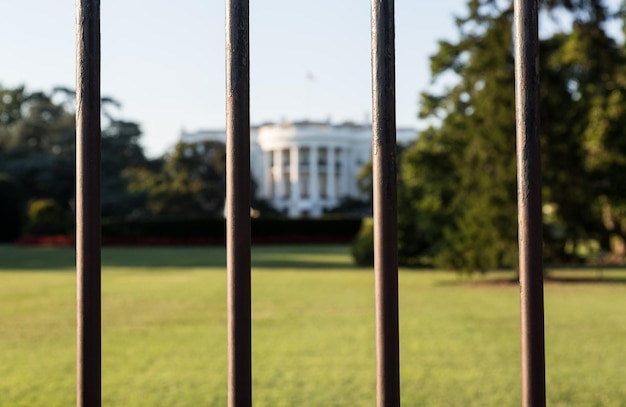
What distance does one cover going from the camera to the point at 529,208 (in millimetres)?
1182

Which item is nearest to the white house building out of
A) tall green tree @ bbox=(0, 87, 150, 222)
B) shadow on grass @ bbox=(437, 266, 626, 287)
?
tall green tree @ bbox=(0, 87, 150, 222)

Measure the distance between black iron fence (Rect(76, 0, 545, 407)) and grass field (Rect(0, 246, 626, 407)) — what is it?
3.66 m

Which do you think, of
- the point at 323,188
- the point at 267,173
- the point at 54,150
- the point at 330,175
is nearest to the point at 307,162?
the point at 330,175

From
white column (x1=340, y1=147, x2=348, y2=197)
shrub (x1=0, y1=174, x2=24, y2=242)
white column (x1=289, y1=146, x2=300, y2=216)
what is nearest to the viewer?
shrub (x1=0, y1=174, x2=24, y2=242)

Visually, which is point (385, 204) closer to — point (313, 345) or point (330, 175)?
point (313, 345)

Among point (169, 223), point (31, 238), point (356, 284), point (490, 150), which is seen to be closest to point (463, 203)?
point (490, 150)

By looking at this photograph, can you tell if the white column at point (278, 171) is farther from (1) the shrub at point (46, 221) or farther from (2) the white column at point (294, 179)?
(1) the shrub at point (46, 221)

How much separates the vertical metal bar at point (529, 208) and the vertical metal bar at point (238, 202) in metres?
0.37

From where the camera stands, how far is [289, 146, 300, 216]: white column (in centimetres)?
7906

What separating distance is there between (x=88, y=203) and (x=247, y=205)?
0.21 meters

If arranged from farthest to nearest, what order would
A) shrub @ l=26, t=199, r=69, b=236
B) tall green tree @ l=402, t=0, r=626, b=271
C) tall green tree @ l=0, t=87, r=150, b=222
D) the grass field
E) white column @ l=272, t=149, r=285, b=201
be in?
white column @ l=272, t=149, r=285, b=201 → tall green tree @ l=0, t=87, r=150, b=222 → shrub @ l=26, t=199, r=69, b=236 → tall green tree @ l=402, t=0, r=626, b=271 → the grass field

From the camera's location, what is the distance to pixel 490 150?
1512 centimetres

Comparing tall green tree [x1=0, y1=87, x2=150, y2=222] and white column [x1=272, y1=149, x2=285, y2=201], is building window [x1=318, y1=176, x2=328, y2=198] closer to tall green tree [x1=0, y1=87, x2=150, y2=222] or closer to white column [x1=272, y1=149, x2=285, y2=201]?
white column [x1=272, y1=149, x2=285, y2=201]

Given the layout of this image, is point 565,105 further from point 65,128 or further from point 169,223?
point 65,128
